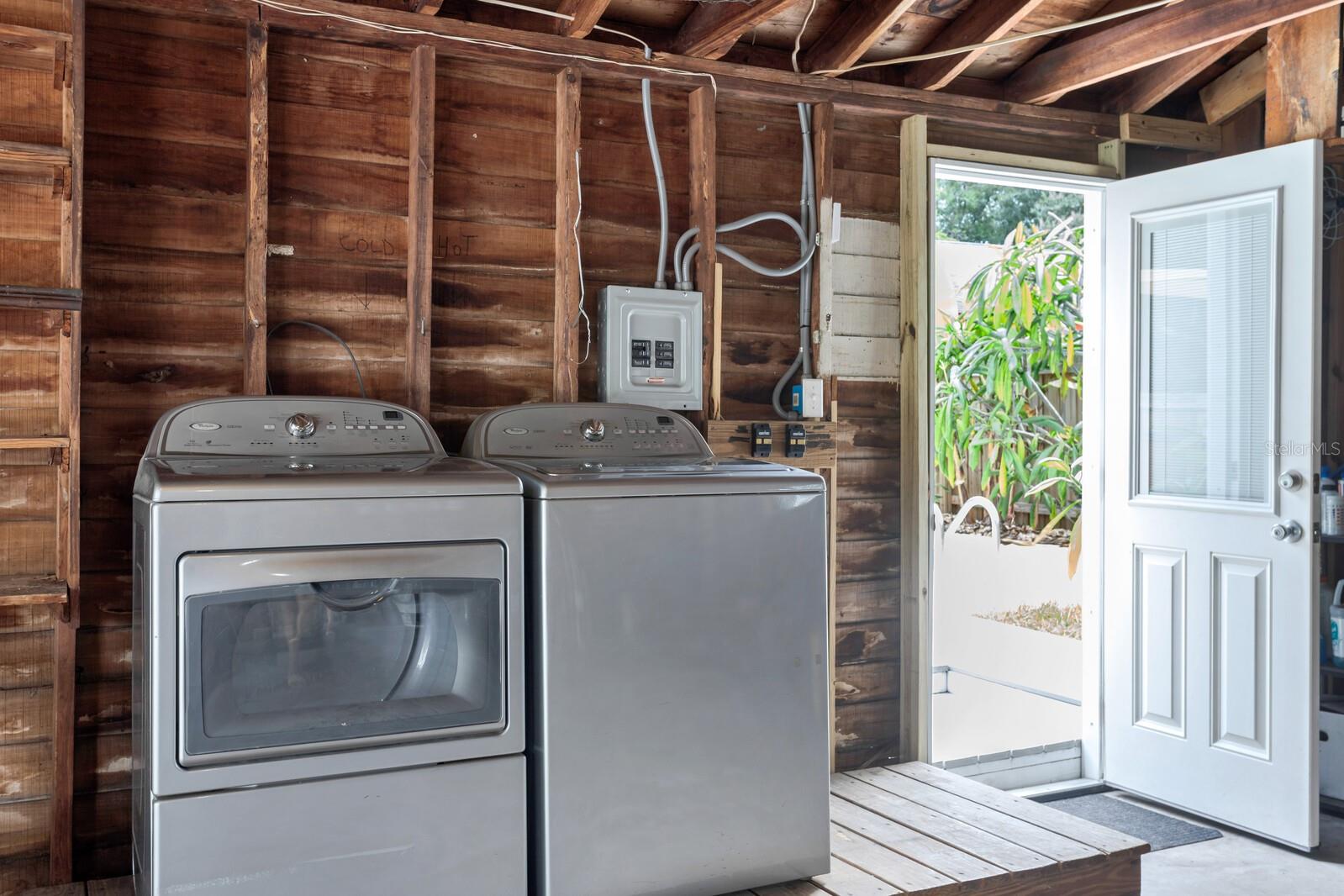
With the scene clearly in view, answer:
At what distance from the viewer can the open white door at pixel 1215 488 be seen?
3082mm

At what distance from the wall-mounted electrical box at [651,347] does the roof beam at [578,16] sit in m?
0.65

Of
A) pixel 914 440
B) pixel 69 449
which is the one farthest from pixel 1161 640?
pixel 69 449

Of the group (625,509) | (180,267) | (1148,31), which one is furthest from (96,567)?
(1148,31)

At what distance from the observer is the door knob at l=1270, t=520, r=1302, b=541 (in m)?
3.08

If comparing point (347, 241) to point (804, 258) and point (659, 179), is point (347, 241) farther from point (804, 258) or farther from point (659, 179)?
point (804, 258)

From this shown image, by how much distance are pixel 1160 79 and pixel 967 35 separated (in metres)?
0.79

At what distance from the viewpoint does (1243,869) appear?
300cm

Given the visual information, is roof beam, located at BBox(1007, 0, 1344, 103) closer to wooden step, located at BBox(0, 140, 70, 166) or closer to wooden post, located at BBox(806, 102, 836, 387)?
wooden post, located at BBox(806, 102, 836, 387)

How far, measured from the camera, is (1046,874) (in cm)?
249

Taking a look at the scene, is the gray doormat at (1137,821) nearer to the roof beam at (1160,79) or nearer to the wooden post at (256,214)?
the roof beam at (1160,79)

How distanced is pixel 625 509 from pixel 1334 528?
238 cm

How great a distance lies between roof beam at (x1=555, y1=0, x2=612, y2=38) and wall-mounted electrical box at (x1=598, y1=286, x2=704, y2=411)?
651 mm

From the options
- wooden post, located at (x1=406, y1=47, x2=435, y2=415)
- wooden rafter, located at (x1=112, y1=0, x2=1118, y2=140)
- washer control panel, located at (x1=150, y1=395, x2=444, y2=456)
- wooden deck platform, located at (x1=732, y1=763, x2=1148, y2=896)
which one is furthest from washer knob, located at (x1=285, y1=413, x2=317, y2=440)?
wooden deck platform, located at (x1=732, y1=763, x2=1148, y2=896)

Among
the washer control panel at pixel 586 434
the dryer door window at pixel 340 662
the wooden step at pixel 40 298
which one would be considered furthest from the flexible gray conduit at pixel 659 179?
the wooden step at pixel 40 298
